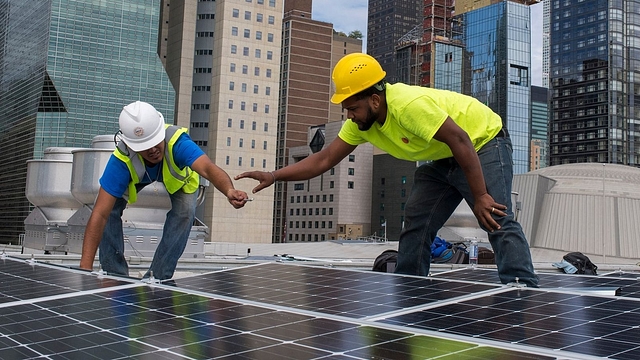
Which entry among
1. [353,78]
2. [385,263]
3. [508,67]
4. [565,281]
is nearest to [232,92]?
[508,67]

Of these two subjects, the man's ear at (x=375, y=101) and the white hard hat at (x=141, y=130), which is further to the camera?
the white hard hat at (x=141, y=130)

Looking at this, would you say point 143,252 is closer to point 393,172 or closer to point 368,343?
point 368,343

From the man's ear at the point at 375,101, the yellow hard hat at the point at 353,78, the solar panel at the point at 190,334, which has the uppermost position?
the yellow hard hat at the point at 353,78

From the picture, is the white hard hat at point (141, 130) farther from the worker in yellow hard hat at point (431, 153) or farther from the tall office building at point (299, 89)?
the tall office building at point (299, 89)

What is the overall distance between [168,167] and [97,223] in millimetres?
960

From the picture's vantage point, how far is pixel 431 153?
21.5 ft

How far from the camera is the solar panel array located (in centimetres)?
367

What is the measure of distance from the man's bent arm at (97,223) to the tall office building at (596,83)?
470ft

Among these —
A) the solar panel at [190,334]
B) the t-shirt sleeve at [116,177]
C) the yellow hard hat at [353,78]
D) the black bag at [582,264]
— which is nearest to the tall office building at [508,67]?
the black bag at [582,264]

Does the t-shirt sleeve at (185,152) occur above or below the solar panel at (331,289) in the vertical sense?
above

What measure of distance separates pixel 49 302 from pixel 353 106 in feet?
9.82

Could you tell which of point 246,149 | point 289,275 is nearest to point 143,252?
point 289,275

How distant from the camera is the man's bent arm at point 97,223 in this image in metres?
7.34

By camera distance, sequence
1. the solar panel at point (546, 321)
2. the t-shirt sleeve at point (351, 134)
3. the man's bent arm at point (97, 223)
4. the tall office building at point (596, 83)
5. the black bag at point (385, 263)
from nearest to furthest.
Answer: the solar panel at point (546, 321), the t-shirt sleeve at point (351, 134), the man's bent arm at point (97, 223), the black bag at point (385, 263), the tall office building at point (596, 83)
